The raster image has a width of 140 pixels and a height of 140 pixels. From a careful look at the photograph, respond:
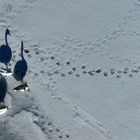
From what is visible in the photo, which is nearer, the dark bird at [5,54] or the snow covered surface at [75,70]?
the snow covered surface at [75,70]

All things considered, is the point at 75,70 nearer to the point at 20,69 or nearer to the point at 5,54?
the point at 20,69

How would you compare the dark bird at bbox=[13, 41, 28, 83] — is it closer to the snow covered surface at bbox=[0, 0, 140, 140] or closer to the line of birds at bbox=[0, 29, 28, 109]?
the line of birds at bbox=[0, 29, 28, 109]

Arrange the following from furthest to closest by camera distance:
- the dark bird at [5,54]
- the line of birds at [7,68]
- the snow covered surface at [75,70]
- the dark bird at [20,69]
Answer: the dark bird at [5,54], the dark bird at [20,69], the line of birds at [7,68], the snow covered surface at [75,70]

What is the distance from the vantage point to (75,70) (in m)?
10.1

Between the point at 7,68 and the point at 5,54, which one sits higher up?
the point at 5,54

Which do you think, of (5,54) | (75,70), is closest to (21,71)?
(5,54)

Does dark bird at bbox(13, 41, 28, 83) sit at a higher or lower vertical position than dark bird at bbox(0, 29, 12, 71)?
lower

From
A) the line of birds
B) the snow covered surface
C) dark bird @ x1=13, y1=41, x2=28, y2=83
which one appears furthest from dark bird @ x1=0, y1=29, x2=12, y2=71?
dark bird @ x1=13, y1=41, x2=28, y2=83

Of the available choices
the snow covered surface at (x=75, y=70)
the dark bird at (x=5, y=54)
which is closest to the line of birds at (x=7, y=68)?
the dark bird at (x=5, y=54)

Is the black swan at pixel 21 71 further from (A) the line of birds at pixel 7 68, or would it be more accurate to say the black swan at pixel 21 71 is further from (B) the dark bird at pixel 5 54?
(B) the dark bird at pixel 5 54

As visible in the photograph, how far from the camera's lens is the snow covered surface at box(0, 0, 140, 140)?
9398 mm

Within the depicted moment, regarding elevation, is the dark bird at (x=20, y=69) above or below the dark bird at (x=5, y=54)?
below

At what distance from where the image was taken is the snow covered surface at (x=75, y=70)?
9398 mm

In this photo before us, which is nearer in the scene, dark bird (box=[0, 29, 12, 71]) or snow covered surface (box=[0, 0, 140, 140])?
snow covered surface (box=[0, 0, 140, 140])
